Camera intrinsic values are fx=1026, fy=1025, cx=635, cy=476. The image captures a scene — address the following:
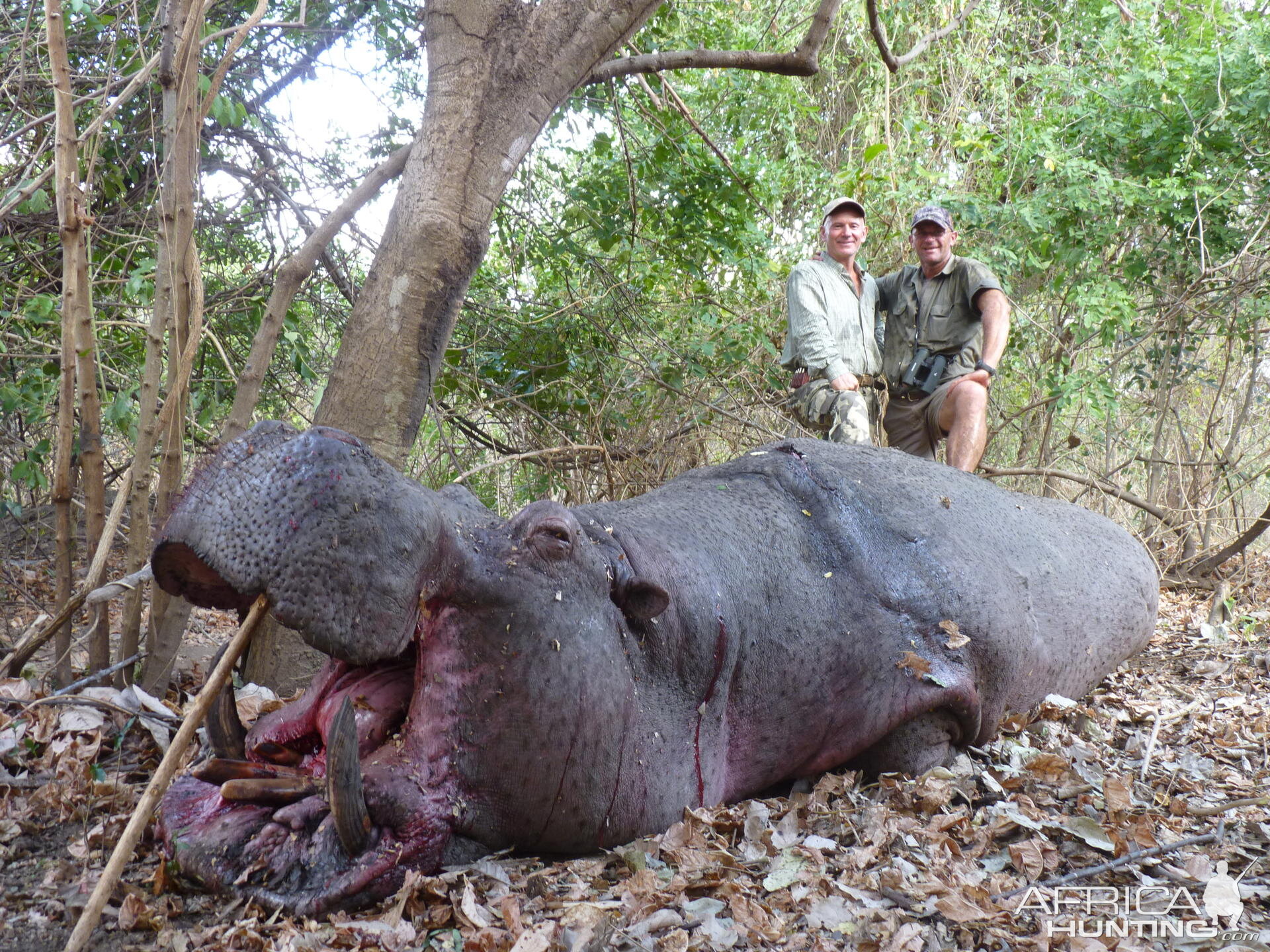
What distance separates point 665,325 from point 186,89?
4.39 m

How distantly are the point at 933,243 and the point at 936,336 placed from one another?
0.52 m

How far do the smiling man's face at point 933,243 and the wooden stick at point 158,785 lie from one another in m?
4.71

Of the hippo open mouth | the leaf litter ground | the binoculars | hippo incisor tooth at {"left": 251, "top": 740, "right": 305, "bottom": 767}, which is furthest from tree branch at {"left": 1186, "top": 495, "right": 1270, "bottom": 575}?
hippo incisor tooth at {"left": 251, "top": 740, "right": 305, "bottom": 767}

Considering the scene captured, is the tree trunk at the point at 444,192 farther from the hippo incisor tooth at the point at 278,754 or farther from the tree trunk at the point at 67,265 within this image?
the hippo incisor tooth at the point at 278,754

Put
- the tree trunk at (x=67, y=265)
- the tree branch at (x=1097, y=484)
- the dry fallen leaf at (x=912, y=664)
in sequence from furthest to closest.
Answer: the tree branch at (x=1097, y=484)
the dry fallen leaf at (x=912, y=664)
the tree trunk at (x=67, y=265)

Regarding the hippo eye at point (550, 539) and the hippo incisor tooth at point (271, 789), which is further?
the hippo eye at point (550, 539)

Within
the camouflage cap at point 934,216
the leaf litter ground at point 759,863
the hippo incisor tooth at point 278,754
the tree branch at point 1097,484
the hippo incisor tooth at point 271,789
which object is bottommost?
the leaf litter ground at point 759,863

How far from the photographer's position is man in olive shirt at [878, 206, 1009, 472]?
213 inches

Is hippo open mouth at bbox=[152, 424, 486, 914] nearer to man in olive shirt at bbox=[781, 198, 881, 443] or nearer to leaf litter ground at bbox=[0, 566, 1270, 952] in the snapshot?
leaf litter ground at bbox=[0, 566, 1270, 952]

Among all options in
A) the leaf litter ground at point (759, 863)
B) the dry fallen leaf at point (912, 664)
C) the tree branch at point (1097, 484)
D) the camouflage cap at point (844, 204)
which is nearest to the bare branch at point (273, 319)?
the leaf litter ground at point (759, 863)

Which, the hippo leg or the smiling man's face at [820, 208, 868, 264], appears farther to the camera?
the smiling man's face at [820, 208, 868, 264]

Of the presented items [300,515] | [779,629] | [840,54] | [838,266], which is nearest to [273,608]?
[300,515]

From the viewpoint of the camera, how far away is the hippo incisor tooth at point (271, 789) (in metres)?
2.04

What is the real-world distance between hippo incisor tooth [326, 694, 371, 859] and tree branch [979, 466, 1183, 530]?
15.5 feet
